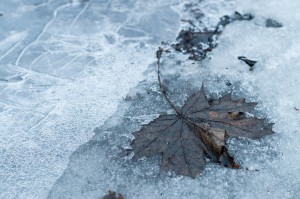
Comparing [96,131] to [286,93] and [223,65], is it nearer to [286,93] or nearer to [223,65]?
[223,65]

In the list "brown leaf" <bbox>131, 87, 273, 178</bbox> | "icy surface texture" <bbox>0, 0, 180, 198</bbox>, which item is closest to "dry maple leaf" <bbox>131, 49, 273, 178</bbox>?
"brown leaf" <bbox>131, 87, 273, 178</bbox>

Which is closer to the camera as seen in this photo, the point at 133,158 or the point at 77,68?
the point at 133,158

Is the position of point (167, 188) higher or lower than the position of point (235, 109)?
lower

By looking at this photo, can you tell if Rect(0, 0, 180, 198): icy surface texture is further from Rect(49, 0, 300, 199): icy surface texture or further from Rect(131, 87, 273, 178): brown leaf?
Rect(131, 87, 273, 178): brown leaf

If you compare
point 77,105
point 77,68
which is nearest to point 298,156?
point 77,105

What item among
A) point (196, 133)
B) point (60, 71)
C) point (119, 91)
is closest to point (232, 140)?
point (196, 133)

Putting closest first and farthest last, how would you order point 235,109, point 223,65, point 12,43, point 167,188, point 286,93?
1. point 167,188
2. point 235,109
3. point 286,93
4. point 223,65
5. point 12,43

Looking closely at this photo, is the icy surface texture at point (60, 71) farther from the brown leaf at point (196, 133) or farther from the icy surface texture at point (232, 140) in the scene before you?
the brown leaf at point (196, 133)
